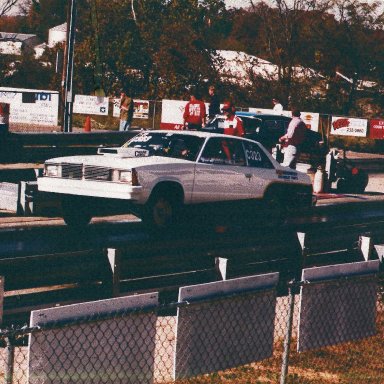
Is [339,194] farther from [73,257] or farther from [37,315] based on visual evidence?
[37,315]

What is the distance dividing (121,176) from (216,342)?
7.56 meters

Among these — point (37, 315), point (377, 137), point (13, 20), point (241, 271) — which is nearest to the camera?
point (37, 315)

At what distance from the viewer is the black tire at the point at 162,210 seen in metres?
15.3

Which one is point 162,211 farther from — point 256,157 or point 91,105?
point 91,105

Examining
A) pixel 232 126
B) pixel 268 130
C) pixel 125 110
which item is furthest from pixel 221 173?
pixel 125 110

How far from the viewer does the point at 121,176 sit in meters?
14.9

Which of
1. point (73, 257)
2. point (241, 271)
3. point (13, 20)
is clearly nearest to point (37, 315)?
point (73, 257)

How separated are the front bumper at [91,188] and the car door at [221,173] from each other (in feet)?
4.79

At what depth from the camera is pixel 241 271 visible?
40.8 feet

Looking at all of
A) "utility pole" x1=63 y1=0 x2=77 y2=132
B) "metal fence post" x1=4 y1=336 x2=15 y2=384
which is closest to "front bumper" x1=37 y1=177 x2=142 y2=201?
"metal fence post" x1=4 y1=336 x2=15 y2=384

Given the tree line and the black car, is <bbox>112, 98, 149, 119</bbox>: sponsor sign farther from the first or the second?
the black car

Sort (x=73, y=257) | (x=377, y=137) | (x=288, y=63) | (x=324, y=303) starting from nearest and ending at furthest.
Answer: (x=324, y=303) → (x=73, y=257) → (x=377, y=137) → (x=288, y=63)

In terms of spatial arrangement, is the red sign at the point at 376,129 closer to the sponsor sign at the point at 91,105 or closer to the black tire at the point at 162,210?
the sponsor sign at the point at 91,105

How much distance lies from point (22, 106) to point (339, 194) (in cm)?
2082
